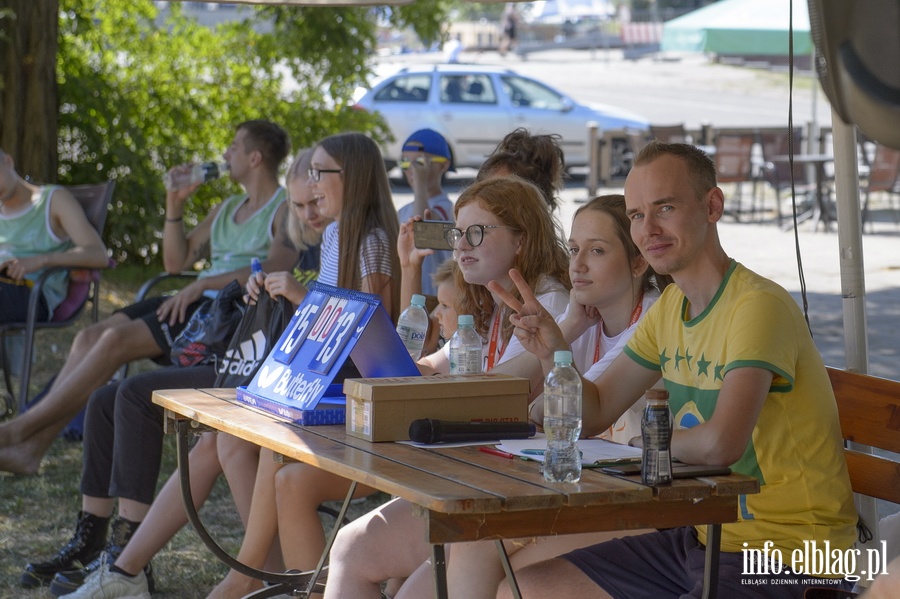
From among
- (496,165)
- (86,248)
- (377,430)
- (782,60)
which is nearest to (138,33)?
(86,248)

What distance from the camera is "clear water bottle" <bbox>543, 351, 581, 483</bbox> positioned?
84.4 inches

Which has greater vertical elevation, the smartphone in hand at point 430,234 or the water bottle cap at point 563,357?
the smartphone in hand at point 430,234

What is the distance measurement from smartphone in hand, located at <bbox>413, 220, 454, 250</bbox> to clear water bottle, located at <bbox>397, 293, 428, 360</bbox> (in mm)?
208

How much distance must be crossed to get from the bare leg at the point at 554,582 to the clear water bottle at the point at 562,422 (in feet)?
1.01

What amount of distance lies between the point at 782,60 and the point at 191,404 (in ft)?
113

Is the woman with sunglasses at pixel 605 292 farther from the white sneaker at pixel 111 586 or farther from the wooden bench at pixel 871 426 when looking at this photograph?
the white sneaker at pixel 111 586

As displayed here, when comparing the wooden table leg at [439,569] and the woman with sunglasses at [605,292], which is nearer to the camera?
the wooden table leg at [439,569]

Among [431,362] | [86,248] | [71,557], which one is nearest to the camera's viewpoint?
[431,362]

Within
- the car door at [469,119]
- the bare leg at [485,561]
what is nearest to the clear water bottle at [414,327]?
the bare leg at [485,561]

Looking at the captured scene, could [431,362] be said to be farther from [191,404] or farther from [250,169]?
[250,169]

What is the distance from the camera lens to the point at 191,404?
9.75 ft

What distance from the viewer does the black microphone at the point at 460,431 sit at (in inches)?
→ 97.0

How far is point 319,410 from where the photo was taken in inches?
107

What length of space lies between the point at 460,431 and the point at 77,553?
200 cm
